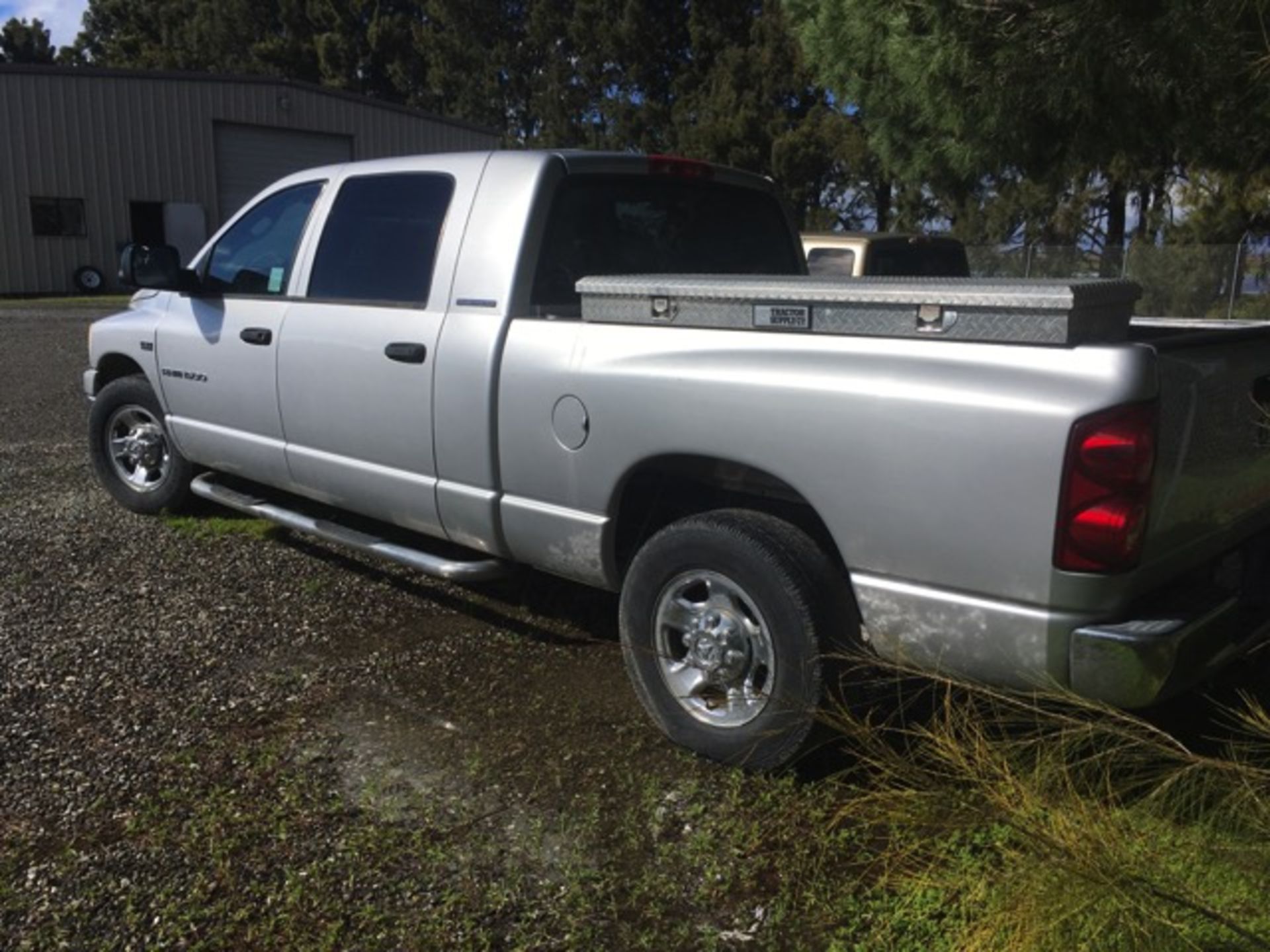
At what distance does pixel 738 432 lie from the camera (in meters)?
3.42

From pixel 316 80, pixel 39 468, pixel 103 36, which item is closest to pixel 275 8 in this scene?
pixel 316 80

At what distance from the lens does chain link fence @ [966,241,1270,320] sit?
59.8 ft

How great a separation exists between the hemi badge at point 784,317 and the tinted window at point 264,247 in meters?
2.69

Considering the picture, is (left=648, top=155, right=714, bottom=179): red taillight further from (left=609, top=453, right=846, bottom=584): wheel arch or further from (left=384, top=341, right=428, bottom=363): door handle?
(left=609, top=453, right=846, bottom=584): wheel arch

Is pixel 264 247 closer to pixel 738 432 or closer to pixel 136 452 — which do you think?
pixel 136 452

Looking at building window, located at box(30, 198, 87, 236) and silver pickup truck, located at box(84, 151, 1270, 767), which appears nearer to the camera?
silver pickup truck, located at box(84, 151, 1270, 767)

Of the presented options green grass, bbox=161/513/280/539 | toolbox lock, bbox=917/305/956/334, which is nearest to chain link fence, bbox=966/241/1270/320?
green grass, bbox=161/513/280/539

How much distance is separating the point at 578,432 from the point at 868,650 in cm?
121

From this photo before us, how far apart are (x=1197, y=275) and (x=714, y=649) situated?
17752 millimetres

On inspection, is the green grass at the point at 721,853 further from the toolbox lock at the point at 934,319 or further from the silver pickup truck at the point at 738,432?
the toolbox lock at the point at 934,319

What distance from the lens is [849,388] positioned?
317cm

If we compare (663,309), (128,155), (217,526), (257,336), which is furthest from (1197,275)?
(128,155)

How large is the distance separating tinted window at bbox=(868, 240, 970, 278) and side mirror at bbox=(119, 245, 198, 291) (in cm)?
691

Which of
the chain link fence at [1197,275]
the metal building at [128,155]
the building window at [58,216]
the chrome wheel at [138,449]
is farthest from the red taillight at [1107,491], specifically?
the building window at [58,216]
